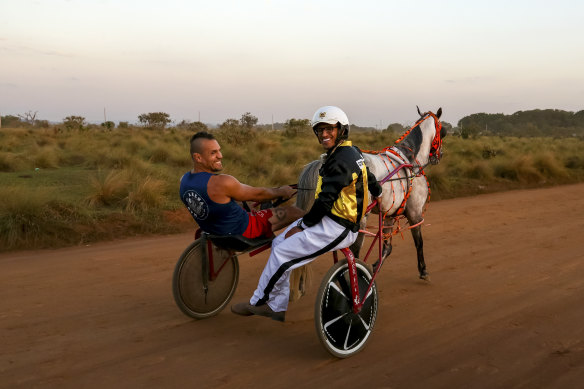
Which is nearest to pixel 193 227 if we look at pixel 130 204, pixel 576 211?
pixel 130 204

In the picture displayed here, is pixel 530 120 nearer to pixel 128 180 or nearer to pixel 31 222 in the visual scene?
pixel 128 180

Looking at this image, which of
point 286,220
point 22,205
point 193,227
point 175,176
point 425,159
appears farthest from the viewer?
point 175,176

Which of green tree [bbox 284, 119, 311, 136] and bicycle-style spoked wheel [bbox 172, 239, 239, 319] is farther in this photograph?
green tree [bbox 284, 119, 311, 136]

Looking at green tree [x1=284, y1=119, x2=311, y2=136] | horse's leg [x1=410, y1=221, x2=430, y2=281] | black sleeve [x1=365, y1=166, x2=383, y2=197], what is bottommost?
horse's leg [x1=410, y1=221, x2=430, y2=281]

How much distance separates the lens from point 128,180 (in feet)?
36.6

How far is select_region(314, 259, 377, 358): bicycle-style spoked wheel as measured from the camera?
3.80 m

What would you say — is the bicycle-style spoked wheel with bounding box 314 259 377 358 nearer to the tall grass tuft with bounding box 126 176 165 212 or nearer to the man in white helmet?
the man in white helmet

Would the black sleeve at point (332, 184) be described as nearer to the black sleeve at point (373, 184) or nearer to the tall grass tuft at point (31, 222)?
the black sleeve at point (373, 184)

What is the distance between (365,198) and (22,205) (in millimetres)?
6406

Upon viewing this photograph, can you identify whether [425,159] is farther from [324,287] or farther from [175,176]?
[175,176]

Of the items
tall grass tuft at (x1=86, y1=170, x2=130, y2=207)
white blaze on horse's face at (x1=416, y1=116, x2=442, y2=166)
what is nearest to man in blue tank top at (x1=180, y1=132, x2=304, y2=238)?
white blaze on horse's face at (x1=416, y1=116, x2=442, y2=166)

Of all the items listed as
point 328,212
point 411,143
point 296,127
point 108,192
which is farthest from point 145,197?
point 296,127

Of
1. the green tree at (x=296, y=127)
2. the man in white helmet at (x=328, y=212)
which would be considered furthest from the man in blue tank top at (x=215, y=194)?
the green tree at (x=296, y=127)

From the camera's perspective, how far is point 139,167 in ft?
41.9
